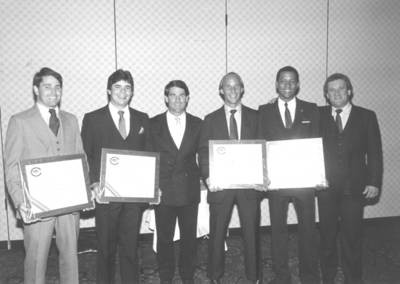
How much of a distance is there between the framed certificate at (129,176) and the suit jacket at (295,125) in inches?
42.6

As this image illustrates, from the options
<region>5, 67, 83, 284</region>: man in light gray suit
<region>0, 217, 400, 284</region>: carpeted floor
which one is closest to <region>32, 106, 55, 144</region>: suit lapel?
<region>5, 67, 83, 284</region>: man in light gray suit

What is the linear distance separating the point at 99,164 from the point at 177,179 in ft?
2.31

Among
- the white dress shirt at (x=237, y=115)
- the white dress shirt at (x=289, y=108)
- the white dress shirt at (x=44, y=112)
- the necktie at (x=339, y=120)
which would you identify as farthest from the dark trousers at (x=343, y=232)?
the white dress shirt at (x=44, y=112)

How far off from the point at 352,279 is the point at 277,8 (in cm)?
357

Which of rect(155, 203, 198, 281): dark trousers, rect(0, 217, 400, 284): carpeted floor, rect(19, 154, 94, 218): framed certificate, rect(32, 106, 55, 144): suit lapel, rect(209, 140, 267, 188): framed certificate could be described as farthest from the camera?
rect(0, 217, 400, 284): carpeted floor

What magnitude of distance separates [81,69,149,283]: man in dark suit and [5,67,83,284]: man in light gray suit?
20 centimetres

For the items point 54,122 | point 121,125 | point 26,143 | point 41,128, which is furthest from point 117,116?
point 26,143

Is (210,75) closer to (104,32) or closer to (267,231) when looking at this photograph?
(104,32)

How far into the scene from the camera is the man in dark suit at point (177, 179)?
9.06 feet

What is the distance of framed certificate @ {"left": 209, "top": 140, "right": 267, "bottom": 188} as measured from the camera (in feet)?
8.86

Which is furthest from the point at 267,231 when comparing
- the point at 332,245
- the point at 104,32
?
the point at 104,32

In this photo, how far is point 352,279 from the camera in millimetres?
2867

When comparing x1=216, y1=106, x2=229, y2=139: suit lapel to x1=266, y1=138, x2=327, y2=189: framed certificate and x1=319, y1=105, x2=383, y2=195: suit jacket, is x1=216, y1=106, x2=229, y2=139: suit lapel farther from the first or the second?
x1=319, y1=105, x2=383, y2=195: suit jacket

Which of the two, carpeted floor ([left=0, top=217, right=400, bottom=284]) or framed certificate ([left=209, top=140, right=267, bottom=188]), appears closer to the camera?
framed certificate ([left=209, top=140, right=267, bottom=188])
